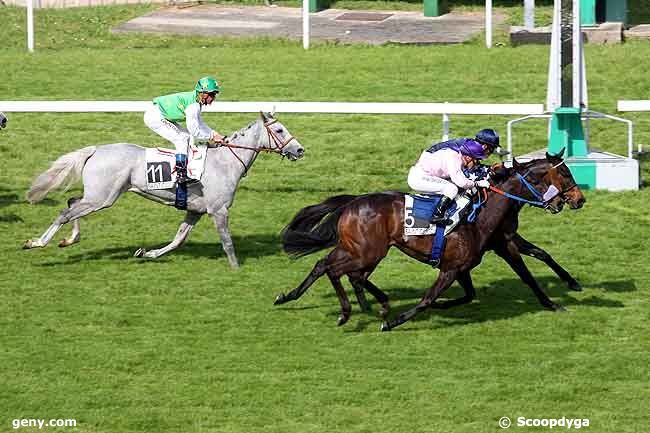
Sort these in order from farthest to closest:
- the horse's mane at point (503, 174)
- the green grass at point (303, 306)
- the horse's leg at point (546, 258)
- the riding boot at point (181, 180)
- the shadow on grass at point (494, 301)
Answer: the riding boot at point (181, 180)
the horse's leg at point (546, 258)
the shadow on grass at point (494, 301)
the horse's mane at point (503, 174)
the green grass at point (303, 306)

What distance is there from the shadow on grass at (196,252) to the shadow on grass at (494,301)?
1784mm

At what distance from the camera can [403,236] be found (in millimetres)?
12438

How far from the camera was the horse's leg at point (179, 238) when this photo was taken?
1495cm

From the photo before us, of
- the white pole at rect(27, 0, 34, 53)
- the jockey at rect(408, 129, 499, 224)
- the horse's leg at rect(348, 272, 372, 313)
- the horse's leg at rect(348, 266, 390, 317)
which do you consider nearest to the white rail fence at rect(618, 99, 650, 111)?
the jockey at rect(408, 129, 499, 224)

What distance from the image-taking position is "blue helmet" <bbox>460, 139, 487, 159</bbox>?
41.6 feet

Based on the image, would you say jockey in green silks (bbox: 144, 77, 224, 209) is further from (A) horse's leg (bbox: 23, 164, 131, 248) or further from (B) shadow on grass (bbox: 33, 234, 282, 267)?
(B) shadow on grass (bbox: 33, 234, 282, 267)

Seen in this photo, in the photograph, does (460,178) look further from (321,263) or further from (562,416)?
(562,416)

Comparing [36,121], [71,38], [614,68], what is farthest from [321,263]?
[71,38]

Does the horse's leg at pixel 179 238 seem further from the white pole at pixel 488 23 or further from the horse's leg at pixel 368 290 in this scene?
the white pole at pixel 488 23

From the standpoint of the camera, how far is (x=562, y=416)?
412 inches

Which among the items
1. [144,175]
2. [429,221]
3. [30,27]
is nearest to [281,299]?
[429,221]

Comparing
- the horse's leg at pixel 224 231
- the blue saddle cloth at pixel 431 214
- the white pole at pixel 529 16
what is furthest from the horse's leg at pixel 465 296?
the white pole at pixel 529 16

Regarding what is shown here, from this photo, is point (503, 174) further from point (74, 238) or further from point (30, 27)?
point (30, 27)

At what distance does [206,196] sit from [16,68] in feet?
32.5
